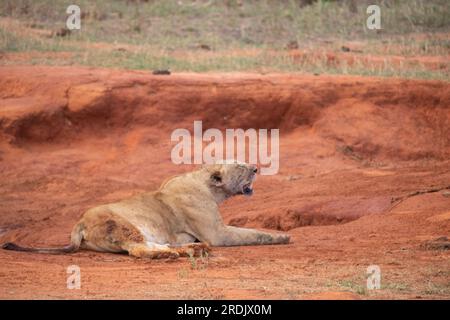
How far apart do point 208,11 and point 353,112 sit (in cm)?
969

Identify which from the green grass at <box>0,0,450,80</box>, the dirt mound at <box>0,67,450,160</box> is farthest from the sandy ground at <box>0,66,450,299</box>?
the green grass at <box>0,0,450,80</box>

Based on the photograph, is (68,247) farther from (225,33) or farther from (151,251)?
(225,33)

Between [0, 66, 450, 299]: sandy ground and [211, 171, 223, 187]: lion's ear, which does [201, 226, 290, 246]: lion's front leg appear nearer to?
[0, 66, 450, 299]: sandy ground

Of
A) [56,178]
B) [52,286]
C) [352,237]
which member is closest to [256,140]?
[56,178]

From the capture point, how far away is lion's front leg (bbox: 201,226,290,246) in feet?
32.2

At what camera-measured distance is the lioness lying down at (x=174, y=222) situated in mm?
9383

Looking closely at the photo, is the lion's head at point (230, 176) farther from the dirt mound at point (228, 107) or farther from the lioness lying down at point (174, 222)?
the dirt mound at point (228, 107)

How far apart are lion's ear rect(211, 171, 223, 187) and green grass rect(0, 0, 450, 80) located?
794cm

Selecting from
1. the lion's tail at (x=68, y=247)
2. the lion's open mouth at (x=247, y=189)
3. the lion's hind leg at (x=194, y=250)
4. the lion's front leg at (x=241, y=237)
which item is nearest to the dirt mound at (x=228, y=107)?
the lion's open mouth at (x=247, y=189)

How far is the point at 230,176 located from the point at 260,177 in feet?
14.0

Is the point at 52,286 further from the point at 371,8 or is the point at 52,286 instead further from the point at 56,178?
the point at 371,8

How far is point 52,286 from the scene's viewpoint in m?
7.51

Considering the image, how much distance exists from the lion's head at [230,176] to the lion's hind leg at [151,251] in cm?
118

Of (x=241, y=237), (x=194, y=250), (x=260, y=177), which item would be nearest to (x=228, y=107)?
(x=260, y=177)
